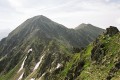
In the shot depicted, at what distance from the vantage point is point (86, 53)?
121 meters

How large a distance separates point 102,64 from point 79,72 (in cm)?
1483

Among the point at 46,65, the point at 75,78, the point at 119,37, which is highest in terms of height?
the point at 119,37

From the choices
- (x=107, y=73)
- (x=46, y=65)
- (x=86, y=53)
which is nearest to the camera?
(x=107, y=73)

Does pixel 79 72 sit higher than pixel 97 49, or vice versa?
pixel 97 49

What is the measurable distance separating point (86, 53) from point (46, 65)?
70255 mm

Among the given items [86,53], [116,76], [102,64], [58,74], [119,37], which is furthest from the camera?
[58,74]

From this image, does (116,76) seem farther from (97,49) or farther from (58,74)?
(58,74)

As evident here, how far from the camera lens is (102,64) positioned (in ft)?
315

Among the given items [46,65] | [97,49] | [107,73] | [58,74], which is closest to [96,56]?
[97,49]

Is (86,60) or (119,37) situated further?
(86,60)

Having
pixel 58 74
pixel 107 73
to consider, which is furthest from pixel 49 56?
pixel 107 73

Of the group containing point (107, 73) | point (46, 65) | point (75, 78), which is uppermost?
point (107, 73)

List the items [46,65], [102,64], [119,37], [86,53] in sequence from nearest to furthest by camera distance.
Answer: [102,64]
[119,37]
[86,53]
[46,65]

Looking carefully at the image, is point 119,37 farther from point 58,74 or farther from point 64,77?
point 58,74
